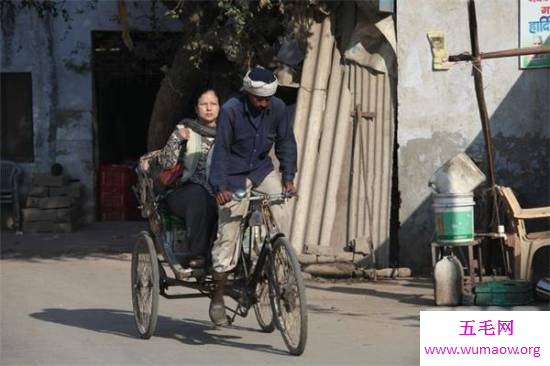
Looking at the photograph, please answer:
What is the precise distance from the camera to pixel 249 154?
7238 mm

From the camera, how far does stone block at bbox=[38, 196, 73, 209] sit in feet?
48.0

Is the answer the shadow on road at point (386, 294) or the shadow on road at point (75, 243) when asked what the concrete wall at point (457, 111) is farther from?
the shadow on road at point (75, 243)

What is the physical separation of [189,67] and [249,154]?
5.91 m

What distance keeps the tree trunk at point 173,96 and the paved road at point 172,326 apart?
2.34m

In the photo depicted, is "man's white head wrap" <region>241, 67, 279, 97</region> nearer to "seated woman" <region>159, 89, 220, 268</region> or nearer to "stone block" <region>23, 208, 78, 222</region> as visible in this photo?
"seated woman" <region>159, 89, 220, 268</region>

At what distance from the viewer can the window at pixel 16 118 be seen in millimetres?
15883

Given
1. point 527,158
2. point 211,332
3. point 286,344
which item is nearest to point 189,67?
point 527,158

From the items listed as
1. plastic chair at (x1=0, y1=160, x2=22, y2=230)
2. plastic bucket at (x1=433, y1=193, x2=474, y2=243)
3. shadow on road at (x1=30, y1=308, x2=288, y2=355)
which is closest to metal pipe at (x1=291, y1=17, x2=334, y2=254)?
plastic bucket at (x1=433, y1=193, x2=474, y2=243)

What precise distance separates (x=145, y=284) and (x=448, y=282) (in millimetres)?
2878

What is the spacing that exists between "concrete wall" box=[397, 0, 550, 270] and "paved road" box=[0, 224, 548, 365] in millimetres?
1113

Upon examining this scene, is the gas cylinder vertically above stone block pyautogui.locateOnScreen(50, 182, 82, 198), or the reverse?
stone block pyautogui.locateOnScreen(50, 182, 82, 198)

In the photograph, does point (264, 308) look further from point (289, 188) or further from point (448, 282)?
point (448, 282)

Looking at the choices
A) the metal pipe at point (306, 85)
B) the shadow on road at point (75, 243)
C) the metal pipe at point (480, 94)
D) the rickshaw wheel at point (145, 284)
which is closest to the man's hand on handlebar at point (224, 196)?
the rickshaw wheel at point (145, 284)

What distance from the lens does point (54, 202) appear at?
1462 cm
